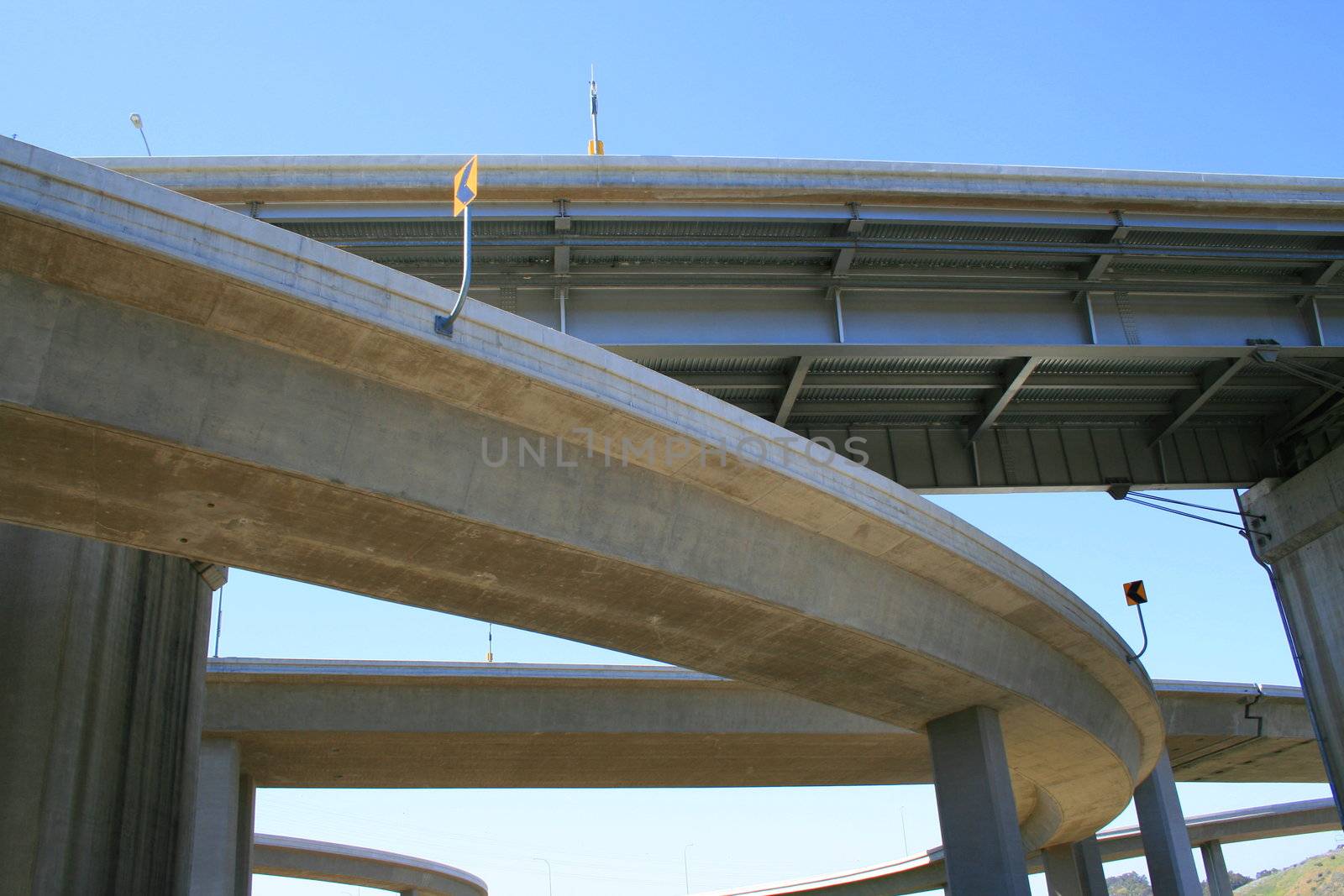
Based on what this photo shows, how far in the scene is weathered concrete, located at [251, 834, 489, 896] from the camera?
4256 cm

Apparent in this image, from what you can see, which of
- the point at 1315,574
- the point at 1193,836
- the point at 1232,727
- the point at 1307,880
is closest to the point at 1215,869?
the point at 1193,836

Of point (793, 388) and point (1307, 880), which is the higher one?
point (1307, 880)

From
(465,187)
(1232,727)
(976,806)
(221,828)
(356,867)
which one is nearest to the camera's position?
(465,187)

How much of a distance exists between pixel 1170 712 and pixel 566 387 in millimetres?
28212

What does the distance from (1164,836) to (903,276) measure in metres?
19.6

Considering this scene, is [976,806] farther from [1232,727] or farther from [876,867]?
[876,867]

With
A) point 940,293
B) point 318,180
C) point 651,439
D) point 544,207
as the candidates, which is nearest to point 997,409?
point 940,293

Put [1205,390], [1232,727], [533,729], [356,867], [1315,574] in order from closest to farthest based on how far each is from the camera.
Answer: [1205,390] → [1315,574] → [533,729] → [1232,727] → [356,867]

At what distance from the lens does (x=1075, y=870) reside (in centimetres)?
3781

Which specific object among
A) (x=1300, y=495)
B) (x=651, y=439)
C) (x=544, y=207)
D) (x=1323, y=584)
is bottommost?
(x=651, y=439)

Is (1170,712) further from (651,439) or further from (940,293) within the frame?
(651,439)

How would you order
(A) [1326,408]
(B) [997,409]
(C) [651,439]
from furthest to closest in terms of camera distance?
(A) [1326,408] → (B) [997,409] → (C) [651,439]

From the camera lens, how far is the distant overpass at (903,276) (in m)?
16.6

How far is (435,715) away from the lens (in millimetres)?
25438
